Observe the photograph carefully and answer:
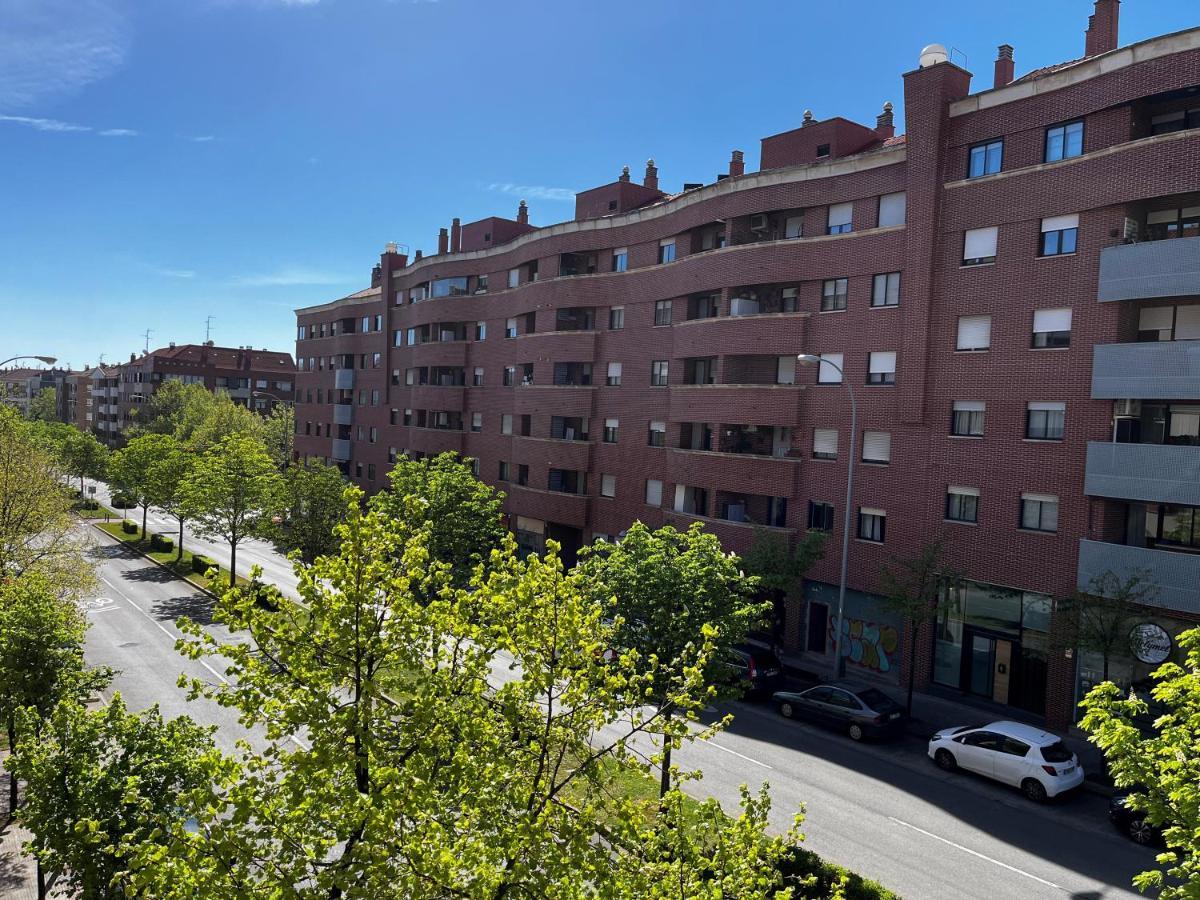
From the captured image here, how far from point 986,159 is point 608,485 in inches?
891

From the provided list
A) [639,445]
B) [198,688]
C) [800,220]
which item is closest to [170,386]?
[639,445]

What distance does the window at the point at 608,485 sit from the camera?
141ft

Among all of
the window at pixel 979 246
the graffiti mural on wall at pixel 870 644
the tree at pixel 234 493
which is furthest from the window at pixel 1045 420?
the tree at pixel 234 493

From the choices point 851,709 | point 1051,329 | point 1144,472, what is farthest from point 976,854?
point 1051,329

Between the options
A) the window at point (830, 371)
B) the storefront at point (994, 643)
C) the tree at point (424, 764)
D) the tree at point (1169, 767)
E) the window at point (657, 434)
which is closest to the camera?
the tree at point (424, 764)

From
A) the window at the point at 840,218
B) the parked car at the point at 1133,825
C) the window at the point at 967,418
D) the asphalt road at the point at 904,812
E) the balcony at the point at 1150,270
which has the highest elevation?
the window at the point at 840,218

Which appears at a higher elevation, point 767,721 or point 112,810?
point 112,810

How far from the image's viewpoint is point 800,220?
3434 centimetres

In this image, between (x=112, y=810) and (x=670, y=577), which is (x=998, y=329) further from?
(x=112, y=810)

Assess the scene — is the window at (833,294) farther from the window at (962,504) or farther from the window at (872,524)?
the window at (962,504)

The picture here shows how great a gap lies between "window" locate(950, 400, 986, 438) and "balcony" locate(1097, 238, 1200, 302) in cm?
498

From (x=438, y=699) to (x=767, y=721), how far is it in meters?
18.6

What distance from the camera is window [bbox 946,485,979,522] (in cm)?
2827

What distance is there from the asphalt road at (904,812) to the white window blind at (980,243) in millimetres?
15927
